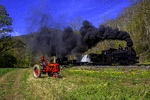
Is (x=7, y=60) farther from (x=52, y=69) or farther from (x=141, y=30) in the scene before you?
(x=141, y=30)

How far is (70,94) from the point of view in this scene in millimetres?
4887

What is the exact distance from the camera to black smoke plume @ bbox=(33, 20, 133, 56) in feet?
57.9

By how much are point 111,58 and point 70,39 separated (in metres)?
7.43

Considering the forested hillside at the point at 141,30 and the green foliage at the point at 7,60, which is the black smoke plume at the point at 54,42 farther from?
the green foliage at the point at 7,60

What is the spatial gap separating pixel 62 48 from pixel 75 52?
3418 millimetres

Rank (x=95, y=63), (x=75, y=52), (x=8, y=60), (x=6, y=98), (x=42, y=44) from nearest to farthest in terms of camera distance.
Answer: (x=6, y=98) < (x=42, y=44) < (x=95, y=63) < (x=75, y=52) < (x=8, y=60)

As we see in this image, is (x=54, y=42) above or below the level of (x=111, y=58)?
above

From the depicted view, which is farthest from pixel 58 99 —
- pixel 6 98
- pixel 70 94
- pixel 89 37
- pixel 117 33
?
pixel 89 37

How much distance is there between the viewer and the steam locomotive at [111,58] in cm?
1608

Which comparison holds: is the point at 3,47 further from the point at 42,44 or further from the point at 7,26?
the point at 42,44

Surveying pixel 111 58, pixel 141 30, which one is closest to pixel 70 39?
pixel 111 58

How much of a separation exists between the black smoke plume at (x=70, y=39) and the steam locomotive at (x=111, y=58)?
1277mm

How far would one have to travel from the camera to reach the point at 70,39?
2077 centimetres

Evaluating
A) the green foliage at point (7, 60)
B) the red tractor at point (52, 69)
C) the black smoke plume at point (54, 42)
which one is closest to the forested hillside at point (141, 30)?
the black smoke plume at point (54, 42)
